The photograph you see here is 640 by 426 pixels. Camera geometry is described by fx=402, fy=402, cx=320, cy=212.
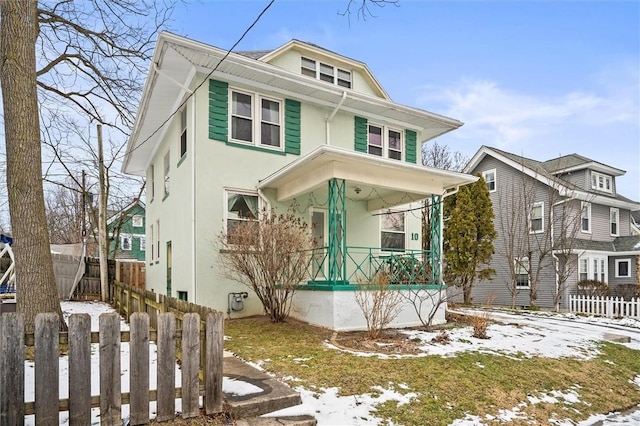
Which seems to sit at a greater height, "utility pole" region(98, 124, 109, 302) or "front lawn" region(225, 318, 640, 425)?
"utility pole" region(98, 124, 109, 302)

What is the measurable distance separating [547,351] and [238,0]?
814 centimetres

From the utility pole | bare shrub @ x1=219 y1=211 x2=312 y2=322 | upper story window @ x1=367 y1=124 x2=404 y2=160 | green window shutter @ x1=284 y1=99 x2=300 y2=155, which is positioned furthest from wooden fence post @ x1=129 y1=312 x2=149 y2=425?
the utility pole

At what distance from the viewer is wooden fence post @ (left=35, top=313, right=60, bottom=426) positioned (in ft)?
9.76

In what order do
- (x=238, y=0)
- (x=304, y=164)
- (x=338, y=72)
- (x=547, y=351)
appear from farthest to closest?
(x=338, y=72) < (x=304, y=164) < (x=547, y=351) < (x=238, y=0)

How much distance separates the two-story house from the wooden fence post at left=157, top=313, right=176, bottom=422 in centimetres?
482

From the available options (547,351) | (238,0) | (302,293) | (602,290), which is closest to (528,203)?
(602,290)

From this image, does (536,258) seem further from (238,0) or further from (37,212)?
(37,212)

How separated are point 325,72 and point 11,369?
38.7 ft

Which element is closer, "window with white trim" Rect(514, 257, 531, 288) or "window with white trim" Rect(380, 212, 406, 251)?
"window with white trim" Rect(380, 212, 406, 251)

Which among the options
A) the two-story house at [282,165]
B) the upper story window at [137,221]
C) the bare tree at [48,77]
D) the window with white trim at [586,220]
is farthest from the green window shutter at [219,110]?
the upper story window at [137,221]

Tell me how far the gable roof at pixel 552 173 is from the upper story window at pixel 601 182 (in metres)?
0.57

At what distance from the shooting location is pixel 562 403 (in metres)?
5.06

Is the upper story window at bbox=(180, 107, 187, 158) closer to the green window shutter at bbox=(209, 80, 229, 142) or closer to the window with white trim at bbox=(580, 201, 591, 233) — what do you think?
the green window shutter at bbox=(209, 80, 229, 142)

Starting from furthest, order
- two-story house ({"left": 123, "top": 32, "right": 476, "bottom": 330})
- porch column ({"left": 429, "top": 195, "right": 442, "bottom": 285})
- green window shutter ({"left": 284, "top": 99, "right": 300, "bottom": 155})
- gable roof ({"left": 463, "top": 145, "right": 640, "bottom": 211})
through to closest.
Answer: gable roof ({"left": 463, "top": 145, "right": 640, "bottom": 211}), green window shutter ({"left": 284, "top": 99, "right": 300, "bottom": 155}), porch column ({"left": 429, "top": 195, "right": 442, "bottom": 285}), two-story house ({"left": 123, "top": 32, "right": 476, "bottom": 330})
